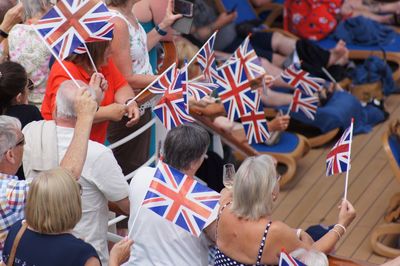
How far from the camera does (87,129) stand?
185 inches

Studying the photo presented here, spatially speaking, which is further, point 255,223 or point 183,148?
point 183,148

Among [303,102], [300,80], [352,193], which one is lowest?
[352,193]

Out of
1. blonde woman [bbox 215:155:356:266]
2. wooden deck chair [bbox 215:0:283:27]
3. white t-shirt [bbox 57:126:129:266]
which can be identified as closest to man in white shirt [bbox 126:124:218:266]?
white t-shirt [bbox 57:126:129:266]

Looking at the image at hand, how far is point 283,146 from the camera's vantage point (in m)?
8.74

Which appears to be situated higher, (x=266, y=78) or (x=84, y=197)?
(x=84, y=197)

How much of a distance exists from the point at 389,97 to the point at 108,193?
18.6ft

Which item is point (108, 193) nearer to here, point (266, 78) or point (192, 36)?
point (266, 78)

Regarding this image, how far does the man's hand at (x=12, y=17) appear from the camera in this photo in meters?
6.09

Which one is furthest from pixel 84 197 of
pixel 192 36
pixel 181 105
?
pixel 192 36

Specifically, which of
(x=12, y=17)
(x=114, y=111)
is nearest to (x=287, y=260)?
(x=114, y=111)

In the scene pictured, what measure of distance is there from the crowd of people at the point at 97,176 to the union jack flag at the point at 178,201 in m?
0.06

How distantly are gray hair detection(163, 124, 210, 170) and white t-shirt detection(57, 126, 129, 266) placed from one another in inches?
10.5

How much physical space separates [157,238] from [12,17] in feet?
6.48

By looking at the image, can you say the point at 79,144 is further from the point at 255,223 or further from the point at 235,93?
the point at 235,93
